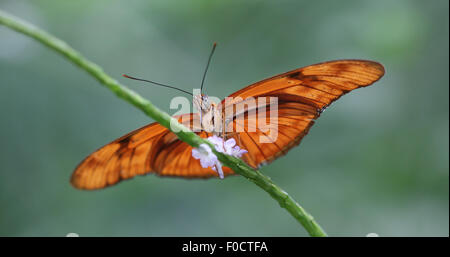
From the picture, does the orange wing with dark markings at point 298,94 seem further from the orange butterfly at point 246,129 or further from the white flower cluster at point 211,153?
the white flower cluster at point 211,153

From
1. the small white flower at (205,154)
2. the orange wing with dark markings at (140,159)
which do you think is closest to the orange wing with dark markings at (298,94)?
the orange wing with dark markings at (140,159)

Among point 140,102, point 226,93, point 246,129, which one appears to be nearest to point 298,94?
point 246,129

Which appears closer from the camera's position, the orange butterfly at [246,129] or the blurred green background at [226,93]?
the orange butterfly at [246,129]

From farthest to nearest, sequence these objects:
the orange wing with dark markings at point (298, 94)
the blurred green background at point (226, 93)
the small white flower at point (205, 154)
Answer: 1. the blurred green background at point (226, 93)
2. the orange wing with dark markings at point (298, 94)
3. the small white flower at point (205, 154)

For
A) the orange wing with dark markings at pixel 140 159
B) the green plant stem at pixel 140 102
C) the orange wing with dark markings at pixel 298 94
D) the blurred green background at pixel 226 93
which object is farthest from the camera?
the blurred green background at pixel 226 93

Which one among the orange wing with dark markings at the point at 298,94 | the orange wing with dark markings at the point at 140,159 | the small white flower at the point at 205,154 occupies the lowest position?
the small white flower at the point at 205,154

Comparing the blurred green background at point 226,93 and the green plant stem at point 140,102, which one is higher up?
the blurred green background at point 226,93

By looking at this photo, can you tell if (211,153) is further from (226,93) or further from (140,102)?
(226,93)

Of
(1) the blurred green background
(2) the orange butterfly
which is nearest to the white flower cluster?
(2) the orange butterfly

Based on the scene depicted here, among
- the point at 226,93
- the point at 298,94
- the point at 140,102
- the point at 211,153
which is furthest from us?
the point at 226,93
